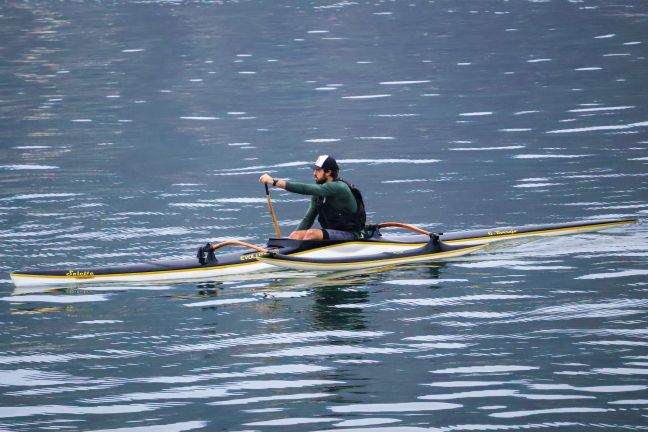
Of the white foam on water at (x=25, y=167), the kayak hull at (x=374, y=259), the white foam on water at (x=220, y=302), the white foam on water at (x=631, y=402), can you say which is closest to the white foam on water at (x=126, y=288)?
the white foam on water at (x=220, y=302)

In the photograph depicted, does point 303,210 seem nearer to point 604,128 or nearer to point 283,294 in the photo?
point 283,294

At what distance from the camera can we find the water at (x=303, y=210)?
14.6 metres

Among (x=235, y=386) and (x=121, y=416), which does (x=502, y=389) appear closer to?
(x=235, y=386)

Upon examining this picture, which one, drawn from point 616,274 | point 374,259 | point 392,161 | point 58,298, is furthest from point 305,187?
point 392,161

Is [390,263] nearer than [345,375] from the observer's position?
No

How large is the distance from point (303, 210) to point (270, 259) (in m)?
8.27

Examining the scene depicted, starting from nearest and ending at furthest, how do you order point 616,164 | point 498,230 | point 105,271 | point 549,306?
point 549,306 < point 105,271 < point 498,230 < point 616,164

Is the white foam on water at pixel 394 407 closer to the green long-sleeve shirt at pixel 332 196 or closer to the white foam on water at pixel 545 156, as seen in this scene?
the green long-sleeve shirt at pixel 332 196

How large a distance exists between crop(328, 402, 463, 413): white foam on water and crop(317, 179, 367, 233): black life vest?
23.5 ft

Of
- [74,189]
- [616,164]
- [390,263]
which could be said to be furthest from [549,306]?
[74,189]

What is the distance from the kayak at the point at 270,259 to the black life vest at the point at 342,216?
0.37m

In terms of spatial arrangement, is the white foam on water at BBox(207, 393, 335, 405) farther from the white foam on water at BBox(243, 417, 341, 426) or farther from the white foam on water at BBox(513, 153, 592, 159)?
the white foam on water at BBox(513, 153, 592, 159)

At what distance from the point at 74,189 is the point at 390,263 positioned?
12105 millimetres

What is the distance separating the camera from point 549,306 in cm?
1811
